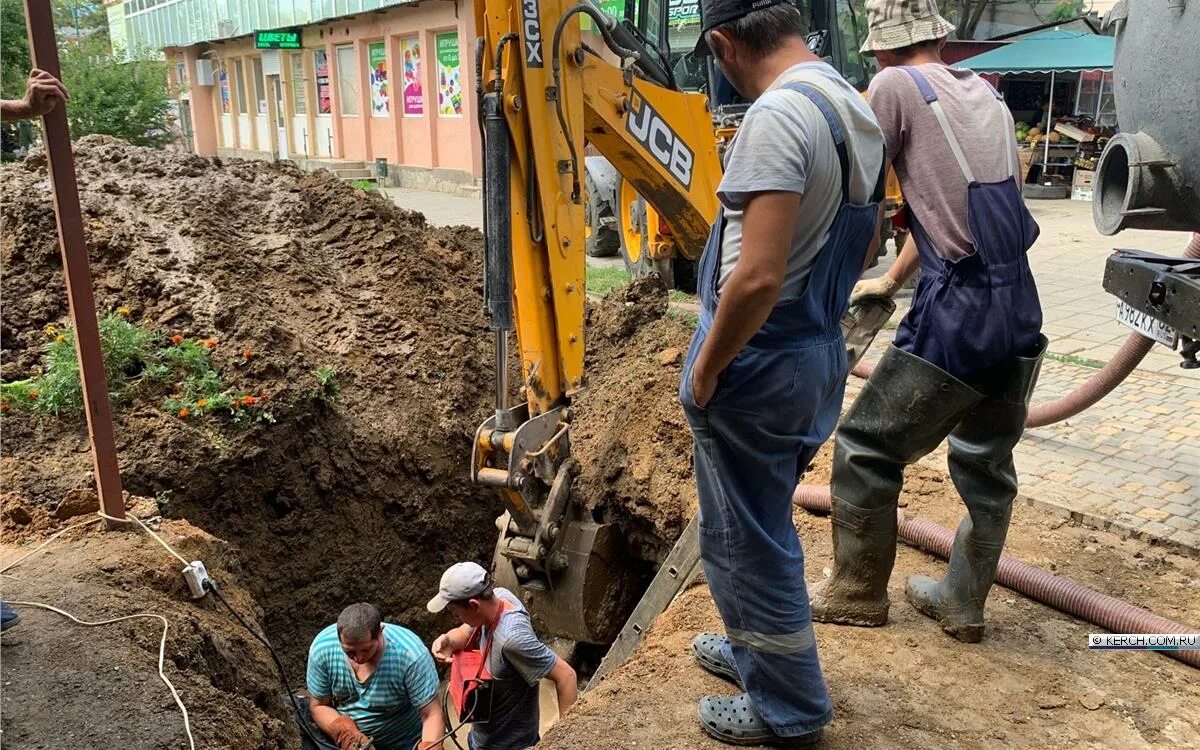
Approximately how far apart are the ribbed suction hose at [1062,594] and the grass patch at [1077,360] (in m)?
3.21

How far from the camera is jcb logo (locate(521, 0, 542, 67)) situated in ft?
11.7

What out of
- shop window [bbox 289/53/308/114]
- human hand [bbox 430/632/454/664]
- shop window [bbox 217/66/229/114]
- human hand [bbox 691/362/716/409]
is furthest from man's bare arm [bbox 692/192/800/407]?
shop window [bbox 217/66/229/114]

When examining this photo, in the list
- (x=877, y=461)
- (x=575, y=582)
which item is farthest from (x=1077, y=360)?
(x=877, y=461)

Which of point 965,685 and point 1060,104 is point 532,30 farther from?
point 1060,104

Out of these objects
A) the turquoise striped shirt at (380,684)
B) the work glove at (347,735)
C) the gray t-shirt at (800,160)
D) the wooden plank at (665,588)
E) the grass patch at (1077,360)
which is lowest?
the work glove at (347,735)

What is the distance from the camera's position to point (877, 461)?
2.92 meters

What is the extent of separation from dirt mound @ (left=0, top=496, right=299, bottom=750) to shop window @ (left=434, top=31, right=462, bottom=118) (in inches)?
641

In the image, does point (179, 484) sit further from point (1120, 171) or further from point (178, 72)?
point (178, 72)

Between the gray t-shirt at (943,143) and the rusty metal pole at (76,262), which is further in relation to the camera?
the rusty metal pole at (76,262)

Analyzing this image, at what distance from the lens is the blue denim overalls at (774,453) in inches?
89.3

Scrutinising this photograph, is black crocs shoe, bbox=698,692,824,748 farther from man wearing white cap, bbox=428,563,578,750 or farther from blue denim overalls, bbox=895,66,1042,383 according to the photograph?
man wearing white cap, bbox=428,563,578,750

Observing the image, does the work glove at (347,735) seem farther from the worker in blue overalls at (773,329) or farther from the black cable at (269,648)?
the worker in blue overalls at (773,329)

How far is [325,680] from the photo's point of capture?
4.21m

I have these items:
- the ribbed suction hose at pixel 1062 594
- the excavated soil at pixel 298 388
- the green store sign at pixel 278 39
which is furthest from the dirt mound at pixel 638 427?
the green store sign at pixel 278 39
